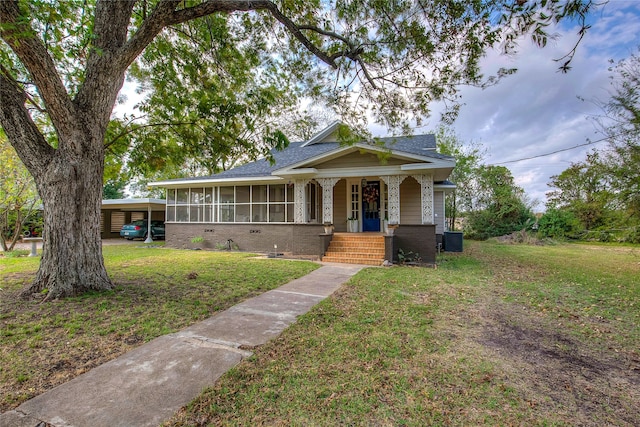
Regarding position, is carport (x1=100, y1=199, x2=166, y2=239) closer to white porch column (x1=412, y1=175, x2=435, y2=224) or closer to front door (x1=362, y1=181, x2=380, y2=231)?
front door (x1=362, y1=181, x2=380, y2=231)

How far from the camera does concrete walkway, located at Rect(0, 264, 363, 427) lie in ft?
6.85

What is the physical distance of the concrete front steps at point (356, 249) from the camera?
30.9 feet

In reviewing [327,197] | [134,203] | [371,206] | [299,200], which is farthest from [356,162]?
[134,203]

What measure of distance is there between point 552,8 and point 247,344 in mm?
5186

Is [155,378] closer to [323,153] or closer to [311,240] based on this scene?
[311,240]

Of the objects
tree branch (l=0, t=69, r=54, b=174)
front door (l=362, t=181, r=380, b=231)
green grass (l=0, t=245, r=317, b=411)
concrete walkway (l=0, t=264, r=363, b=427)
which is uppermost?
tree branch (l=0, t=69, r=54, b=174)

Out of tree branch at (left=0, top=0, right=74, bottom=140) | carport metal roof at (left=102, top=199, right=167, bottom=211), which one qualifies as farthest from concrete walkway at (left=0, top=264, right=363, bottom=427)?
carport metal roof at (left=102, top=199, right=167, bottom=211)

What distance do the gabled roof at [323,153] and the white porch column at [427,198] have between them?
0.57m

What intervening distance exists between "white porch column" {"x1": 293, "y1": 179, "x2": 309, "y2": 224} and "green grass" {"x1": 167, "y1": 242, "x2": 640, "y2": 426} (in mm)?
5710

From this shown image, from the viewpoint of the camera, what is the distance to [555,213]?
709 inches

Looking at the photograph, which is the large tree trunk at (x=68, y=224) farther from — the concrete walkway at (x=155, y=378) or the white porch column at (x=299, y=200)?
the white porch column at (x=299, y=200)

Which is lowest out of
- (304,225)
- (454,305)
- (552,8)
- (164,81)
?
(454,305)

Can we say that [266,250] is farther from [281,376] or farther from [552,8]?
[552,8]

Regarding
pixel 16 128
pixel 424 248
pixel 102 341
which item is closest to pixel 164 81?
pixel 16 128
